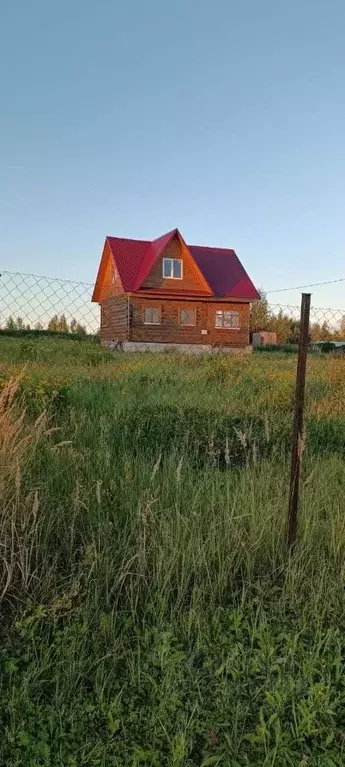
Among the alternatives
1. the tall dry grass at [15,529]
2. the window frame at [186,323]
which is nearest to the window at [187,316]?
the window frame at [186,323]

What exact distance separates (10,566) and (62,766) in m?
0.92

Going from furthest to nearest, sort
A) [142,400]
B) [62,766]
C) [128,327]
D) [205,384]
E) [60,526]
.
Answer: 1. [128,327]
2. [205,384]
3. [142,400]
4. [60,526]
5. [62,766]

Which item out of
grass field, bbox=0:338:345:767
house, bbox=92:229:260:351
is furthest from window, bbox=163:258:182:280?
grass field, bbox=0:338:345:767

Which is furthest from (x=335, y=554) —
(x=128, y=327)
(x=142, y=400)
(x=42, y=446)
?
(x=128, y=327)

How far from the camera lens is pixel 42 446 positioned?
3.84m

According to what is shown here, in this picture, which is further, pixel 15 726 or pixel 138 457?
pixel 138 457

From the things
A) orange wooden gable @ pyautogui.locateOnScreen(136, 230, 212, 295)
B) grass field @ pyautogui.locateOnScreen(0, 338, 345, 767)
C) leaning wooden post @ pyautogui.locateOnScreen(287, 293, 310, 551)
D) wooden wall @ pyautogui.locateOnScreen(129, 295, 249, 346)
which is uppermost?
orange wooden gable @ pyautogui.locateOnScreen(136, 230, 212, 295)

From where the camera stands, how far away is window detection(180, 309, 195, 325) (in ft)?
91.8

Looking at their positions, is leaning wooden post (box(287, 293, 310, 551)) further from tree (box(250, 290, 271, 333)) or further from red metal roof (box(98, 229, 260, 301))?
tree (box(250, 290, 271, 333))

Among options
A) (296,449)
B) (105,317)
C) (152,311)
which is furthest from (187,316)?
(296,449)

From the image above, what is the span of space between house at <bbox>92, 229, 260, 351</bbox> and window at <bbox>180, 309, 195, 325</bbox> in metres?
0.05

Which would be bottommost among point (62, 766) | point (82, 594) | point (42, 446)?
point (62, 766)

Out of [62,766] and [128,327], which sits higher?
[128,327]

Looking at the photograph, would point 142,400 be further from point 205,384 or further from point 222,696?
point 222,696
